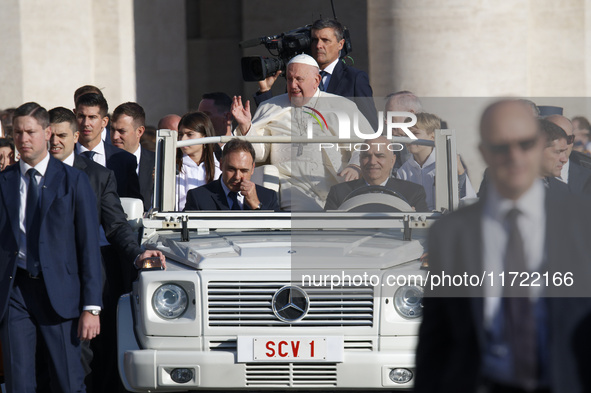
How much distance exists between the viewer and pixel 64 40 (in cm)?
1555

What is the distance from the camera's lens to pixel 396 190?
6.58 meters

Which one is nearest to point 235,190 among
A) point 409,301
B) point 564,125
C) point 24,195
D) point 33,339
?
point 24,195

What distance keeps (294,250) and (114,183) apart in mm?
1395

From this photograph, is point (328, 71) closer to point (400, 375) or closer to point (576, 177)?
point (576, 177)

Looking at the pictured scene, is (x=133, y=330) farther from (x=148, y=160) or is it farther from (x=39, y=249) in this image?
(x=148, y=160)

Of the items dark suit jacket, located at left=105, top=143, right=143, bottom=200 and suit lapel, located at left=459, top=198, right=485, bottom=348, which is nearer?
suit lapel, located at left=459, top=198, right=485, bottom=348

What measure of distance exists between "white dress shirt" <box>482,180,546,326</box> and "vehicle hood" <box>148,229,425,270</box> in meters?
2.82

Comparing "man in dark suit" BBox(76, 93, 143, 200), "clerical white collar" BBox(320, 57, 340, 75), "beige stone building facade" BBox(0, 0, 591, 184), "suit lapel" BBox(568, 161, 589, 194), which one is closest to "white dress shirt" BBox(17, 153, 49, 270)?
"man in dark suit" BBox(76, 93, 143, 200)

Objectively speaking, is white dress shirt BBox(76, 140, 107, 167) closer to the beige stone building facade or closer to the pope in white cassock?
the pope in white cassock

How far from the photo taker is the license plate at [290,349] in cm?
542

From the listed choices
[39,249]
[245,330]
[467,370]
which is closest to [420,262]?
[245,330]

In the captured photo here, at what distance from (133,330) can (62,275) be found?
0.50 m

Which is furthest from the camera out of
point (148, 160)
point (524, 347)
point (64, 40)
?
point (64, 40)

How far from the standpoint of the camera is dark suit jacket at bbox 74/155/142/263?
20.1ft
